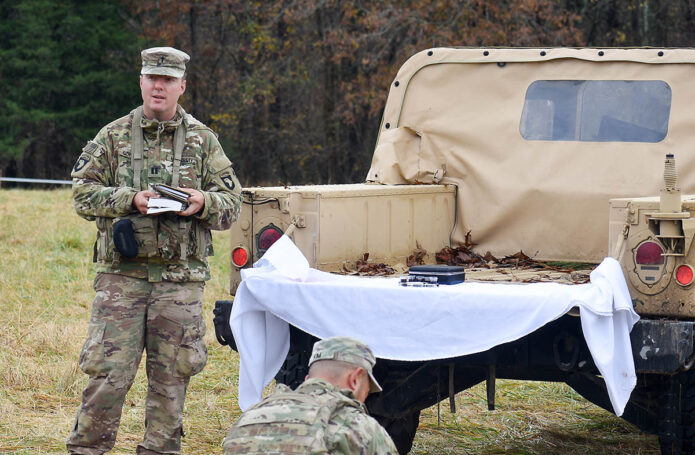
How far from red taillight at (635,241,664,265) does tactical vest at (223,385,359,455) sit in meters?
2.00

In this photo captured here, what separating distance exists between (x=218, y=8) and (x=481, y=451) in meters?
25.5

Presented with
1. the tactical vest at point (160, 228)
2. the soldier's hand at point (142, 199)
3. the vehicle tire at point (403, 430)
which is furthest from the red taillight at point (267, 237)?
the vehicle tire at point (403, 430)

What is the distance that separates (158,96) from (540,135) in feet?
7.98

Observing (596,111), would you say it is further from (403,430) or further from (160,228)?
(160,228)

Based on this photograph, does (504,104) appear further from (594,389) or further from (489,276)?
(594,389)

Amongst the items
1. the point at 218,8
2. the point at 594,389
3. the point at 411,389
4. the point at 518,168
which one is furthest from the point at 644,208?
the point at 218,8

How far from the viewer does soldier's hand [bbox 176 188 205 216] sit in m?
4.74

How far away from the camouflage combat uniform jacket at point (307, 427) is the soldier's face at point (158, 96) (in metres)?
2.17

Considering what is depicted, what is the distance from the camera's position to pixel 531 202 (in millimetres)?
6234

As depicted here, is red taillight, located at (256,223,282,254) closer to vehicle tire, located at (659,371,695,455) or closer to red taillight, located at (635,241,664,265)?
red taillight, located at (635,241,664,265)

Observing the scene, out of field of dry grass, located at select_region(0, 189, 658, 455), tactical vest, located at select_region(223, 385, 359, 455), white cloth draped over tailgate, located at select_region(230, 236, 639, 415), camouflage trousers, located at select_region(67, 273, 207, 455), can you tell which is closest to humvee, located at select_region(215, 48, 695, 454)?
white cloth draped over tailgate, located at select_region(230, 236, 639, 415)

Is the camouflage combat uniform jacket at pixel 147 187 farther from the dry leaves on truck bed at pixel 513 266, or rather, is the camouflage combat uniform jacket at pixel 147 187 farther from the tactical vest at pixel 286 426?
the tactical vest at pixel 286 426

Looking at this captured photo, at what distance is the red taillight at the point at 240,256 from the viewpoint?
17.2 feet

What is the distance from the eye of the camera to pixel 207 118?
104 ft
